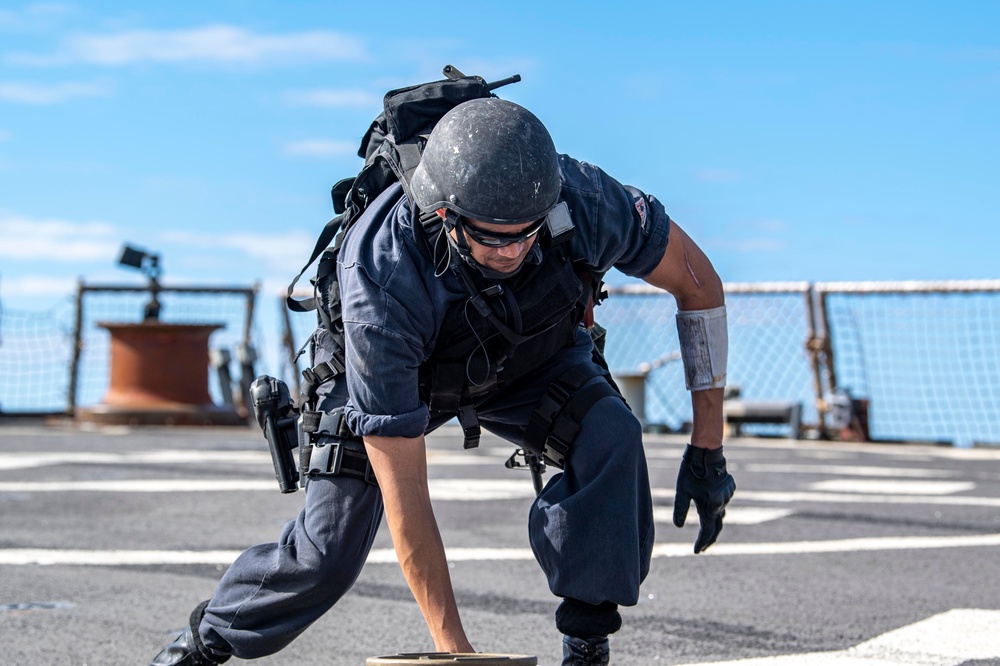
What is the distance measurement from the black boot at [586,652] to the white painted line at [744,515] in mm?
3809

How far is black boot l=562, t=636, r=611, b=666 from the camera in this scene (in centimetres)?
307

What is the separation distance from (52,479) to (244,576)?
19.5 ft

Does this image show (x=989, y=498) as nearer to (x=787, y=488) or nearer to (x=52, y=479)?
(x=787, y=488)

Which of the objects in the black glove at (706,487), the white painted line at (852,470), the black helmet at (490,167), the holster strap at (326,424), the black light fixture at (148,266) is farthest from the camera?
the black light fixture at (148,266)

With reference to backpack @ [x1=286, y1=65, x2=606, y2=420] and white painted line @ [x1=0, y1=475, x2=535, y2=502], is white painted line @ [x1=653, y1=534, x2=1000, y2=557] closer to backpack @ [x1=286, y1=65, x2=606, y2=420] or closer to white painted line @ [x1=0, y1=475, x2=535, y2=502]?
white painted line @ [x1=0, y1=475, x2=535, y2=502]

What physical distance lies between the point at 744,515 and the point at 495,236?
182 inches

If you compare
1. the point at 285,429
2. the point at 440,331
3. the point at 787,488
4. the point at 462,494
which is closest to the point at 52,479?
the point at 462,494

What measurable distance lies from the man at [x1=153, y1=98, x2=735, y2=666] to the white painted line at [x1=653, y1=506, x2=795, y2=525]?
3.69m

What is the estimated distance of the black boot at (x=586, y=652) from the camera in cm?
307

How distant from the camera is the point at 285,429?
3541 millimetres

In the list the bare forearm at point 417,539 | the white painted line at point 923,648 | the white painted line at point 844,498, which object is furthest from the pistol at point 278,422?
the white painted line at point 844,498

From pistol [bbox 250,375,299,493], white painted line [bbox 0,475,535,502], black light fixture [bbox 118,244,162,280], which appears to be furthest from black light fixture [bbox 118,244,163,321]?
pistol [bbox 250,375,299,493]

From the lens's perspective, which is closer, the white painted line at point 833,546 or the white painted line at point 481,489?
the white painted line at point 833,546

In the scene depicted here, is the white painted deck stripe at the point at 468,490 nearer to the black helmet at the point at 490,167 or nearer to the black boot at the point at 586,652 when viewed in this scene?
the black boot at the point at 586,652
